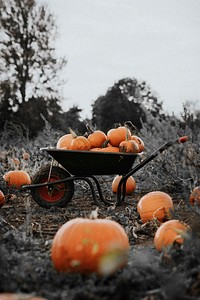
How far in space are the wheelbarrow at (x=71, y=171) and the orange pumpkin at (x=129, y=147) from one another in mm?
82

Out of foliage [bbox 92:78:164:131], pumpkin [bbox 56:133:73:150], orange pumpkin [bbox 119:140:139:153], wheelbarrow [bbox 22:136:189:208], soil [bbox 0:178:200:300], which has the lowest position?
soil [bbox 0:178:200:300]

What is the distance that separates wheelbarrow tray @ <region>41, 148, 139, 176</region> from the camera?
159 inches

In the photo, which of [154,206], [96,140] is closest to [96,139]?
[96,140]

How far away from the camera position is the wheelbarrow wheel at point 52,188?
171 inches

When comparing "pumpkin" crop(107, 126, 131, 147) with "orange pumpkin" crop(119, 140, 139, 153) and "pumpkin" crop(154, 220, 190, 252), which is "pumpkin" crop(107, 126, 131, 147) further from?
"pumpkin" crop(154, 220, 190, 252)

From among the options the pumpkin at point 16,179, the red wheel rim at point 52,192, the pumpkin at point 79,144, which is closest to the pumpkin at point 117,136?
the pumpkin at point 79,144

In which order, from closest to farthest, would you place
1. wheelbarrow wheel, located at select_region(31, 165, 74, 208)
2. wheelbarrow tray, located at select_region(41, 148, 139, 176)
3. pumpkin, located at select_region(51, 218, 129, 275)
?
pumpkin, located at select_region(51, 218, 129, 275) < wheelbarrow tray, located at select_region(41, 148, 139, 176) < wheelbarrow wheel, located at select_region(31, 165, 74, 208)

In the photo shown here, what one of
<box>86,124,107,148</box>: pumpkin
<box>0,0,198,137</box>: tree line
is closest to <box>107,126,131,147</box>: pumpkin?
<box>86,124,107,148</box>: pumpkin

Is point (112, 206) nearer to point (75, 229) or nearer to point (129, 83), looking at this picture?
point (75, 229)

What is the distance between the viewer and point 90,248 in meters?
1.85

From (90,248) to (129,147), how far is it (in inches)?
95.7

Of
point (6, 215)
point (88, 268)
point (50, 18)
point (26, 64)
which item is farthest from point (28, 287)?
point (50, 18)

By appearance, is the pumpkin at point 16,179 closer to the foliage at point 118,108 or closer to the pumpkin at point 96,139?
the pumpkin at point 96,139

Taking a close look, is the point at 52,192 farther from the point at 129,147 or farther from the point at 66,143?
the point at 129,147
